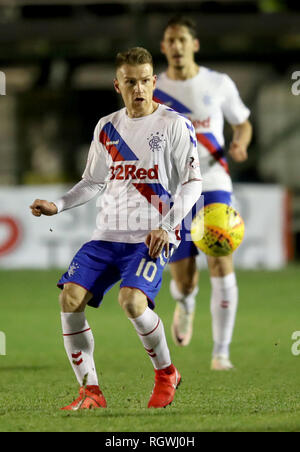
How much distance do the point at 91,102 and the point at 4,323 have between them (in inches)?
458

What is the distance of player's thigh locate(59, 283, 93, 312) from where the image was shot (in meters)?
5.13

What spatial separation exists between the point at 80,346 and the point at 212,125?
237cm

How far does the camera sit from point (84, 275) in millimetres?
5172

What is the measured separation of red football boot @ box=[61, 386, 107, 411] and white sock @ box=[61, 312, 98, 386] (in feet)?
0.13

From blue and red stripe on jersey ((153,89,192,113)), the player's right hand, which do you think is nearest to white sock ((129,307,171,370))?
the player's right hand

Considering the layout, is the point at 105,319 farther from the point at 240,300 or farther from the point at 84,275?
the point at 84,275

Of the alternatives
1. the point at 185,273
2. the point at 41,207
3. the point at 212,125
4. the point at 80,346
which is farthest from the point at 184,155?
the point at 185,273

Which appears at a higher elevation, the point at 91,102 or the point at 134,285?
the point at 91,102

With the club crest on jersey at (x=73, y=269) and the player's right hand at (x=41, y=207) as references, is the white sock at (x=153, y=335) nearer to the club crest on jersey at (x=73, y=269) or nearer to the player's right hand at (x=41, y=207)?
the club crest on jersey at (x=73, y=269)

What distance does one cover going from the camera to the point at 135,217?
525 centimetres

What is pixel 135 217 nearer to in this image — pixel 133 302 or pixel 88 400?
pixel 133 302

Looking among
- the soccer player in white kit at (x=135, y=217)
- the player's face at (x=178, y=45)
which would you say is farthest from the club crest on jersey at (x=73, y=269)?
the player's face at (x=178, y=45)
